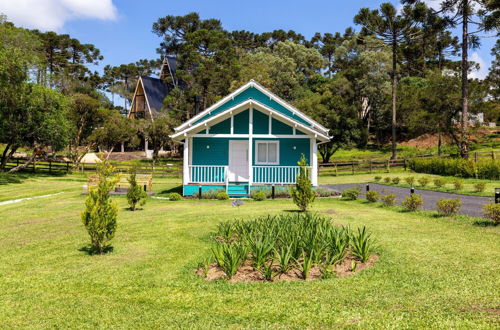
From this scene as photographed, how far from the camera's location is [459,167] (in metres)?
27.8

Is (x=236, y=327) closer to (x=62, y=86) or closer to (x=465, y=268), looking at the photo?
(x=465, y=268)

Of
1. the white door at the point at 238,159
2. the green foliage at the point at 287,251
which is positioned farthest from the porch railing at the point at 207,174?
the green foliage at the point at 287,251

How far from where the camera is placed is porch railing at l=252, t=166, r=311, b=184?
73.3 ft

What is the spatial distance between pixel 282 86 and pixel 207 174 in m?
37.0

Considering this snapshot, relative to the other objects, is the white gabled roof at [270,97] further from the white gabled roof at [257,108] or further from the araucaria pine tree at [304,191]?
the araucaria pine tree at [304,191]

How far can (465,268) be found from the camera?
7.38 m

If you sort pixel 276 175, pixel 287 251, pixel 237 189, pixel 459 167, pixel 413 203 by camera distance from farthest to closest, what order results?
1. pixel 459 167
2. pixel 276 175
3. pixel 237 189
4. pixel 413 203
5. pixel 287 251

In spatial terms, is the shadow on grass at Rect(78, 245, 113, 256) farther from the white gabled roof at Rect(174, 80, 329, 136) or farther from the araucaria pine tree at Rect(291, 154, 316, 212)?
the white gabled roof at Rect(174, 80, 329, 136)

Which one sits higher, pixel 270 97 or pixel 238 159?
pixel 270 97

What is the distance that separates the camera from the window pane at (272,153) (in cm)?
2412

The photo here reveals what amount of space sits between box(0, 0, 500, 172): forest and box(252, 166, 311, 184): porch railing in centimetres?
1782

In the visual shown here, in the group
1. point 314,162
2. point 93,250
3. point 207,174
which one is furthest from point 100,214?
point 314,162

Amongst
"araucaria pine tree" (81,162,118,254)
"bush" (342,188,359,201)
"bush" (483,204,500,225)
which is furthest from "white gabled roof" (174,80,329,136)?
"araucaria pine tree" (81,162,118,254)

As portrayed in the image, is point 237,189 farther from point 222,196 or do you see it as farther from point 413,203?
point 413,203
